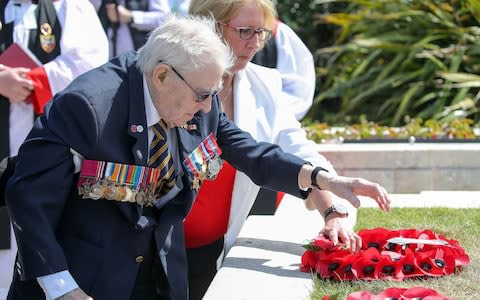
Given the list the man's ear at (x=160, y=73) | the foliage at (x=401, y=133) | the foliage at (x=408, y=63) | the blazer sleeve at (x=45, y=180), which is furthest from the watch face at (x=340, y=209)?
the foliage at (x=408, y=63)

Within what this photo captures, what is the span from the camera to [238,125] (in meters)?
4.12

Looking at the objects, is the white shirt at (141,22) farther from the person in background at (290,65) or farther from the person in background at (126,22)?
the person in background at (290,65)

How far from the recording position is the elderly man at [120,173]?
3.00 metres

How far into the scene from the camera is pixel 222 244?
424 centimetres

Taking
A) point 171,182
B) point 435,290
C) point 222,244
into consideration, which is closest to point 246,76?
point 222,244

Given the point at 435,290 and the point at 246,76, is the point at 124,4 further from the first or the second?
the point at 435,290

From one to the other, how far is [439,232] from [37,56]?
103 inches

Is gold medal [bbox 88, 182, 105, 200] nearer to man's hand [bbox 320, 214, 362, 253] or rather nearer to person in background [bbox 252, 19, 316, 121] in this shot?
man's hand [bbox 320, 214, 362, 253]

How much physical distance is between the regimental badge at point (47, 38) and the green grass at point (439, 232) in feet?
6.68

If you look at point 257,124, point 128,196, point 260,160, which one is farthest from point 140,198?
point 257,124

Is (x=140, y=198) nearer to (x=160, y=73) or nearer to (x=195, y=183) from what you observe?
(x=195, y=183)

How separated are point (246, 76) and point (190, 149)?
96 cm

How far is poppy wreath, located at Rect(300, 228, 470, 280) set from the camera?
3.37 meters

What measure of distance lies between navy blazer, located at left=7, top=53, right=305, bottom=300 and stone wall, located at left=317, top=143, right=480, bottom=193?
130 inches
